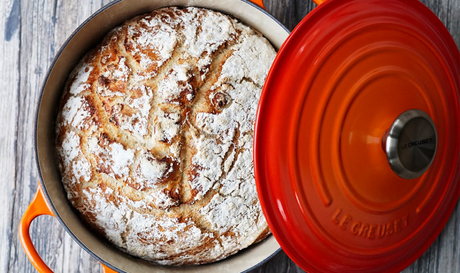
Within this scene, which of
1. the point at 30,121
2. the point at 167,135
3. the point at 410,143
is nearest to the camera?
the point at 410,143

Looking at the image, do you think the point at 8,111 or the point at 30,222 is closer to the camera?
the point at 30,222

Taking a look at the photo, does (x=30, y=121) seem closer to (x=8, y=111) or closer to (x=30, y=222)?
(x=8, y=111)

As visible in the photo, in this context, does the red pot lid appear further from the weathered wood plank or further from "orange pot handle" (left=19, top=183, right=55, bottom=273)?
the weathered wood plank

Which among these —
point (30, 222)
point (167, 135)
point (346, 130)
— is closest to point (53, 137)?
point (30, 222)

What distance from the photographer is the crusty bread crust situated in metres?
0.85

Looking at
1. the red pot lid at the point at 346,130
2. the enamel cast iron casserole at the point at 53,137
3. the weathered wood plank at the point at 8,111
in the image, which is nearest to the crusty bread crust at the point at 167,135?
the enamel cast iron casserole at the point at 53,137

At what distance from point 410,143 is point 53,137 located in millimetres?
836

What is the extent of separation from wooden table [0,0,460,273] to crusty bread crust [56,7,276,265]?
0.83 ft

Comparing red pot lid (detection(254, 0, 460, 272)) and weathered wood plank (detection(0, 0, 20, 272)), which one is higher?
weathered wood plank (detection(0, 0, 20, 272))

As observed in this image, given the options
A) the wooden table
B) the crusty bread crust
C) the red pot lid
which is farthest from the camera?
the wooden table

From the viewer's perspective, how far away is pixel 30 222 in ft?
2.97

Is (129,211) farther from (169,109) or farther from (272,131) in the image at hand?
(272,131)

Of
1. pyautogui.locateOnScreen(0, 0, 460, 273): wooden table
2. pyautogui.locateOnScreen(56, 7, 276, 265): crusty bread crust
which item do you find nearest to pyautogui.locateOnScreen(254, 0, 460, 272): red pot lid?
pyautogui.locateOnScreen(56, 7, 276, 265): crusty bread crust

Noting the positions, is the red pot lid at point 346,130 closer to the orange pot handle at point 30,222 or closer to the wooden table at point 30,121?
the wooden table at point 30,121
